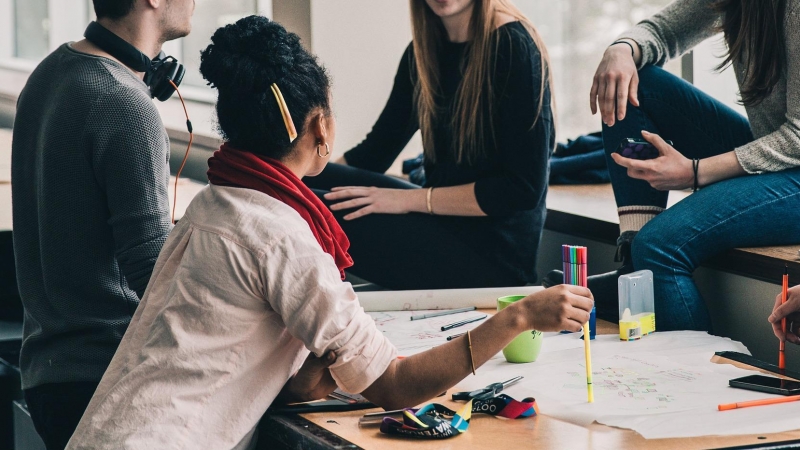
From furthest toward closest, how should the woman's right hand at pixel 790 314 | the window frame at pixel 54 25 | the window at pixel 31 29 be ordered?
the window at pixel 31 29 < the window frame at pixel 54 25 < the woman's right hand at pixel 790 314

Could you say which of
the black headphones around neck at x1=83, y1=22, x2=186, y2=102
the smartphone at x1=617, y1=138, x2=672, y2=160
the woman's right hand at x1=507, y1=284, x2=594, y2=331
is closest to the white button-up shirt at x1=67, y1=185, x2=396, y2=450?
the woman's right hand at x1=507, y1=284, x2=594, y2=331

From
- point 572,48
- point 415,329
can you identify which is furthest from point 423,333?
point 572,48

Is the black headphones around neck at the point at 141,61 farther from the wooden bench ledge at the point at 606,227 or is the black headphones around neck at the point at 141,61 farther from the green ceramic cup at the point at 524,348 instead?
the wooden bench ledge at the point at 606,227

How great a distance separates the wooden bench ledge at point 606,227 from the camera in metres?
1.72

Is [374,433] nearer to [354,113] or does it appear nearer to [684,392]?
Result: [684,392]

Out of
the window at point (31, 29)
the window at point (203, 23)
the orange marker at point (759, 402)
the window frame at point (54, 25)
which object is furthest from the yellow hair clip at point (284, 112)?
the window at point (31, 29)

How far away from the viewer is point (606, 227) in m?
2.25

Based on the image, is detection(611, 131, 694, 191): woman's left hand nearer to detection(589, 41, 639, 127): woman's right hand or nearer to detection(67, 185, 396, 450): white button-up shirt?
detection(589, 41, 639, 127): woman's right hand

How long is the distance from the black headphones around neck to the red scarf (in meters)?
0.46

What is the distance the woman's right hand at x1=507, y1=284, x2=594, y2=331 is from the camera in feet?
3.83

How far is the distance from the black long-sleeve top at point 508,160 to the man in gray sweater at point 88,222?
2.59 feet

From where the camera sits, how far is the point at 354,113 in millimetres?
3141

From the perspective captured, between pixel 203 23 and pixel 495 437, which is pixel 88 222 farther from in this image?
pixel 203 23

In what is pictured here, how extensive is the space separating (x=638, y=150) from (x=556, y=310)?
0.70 m
